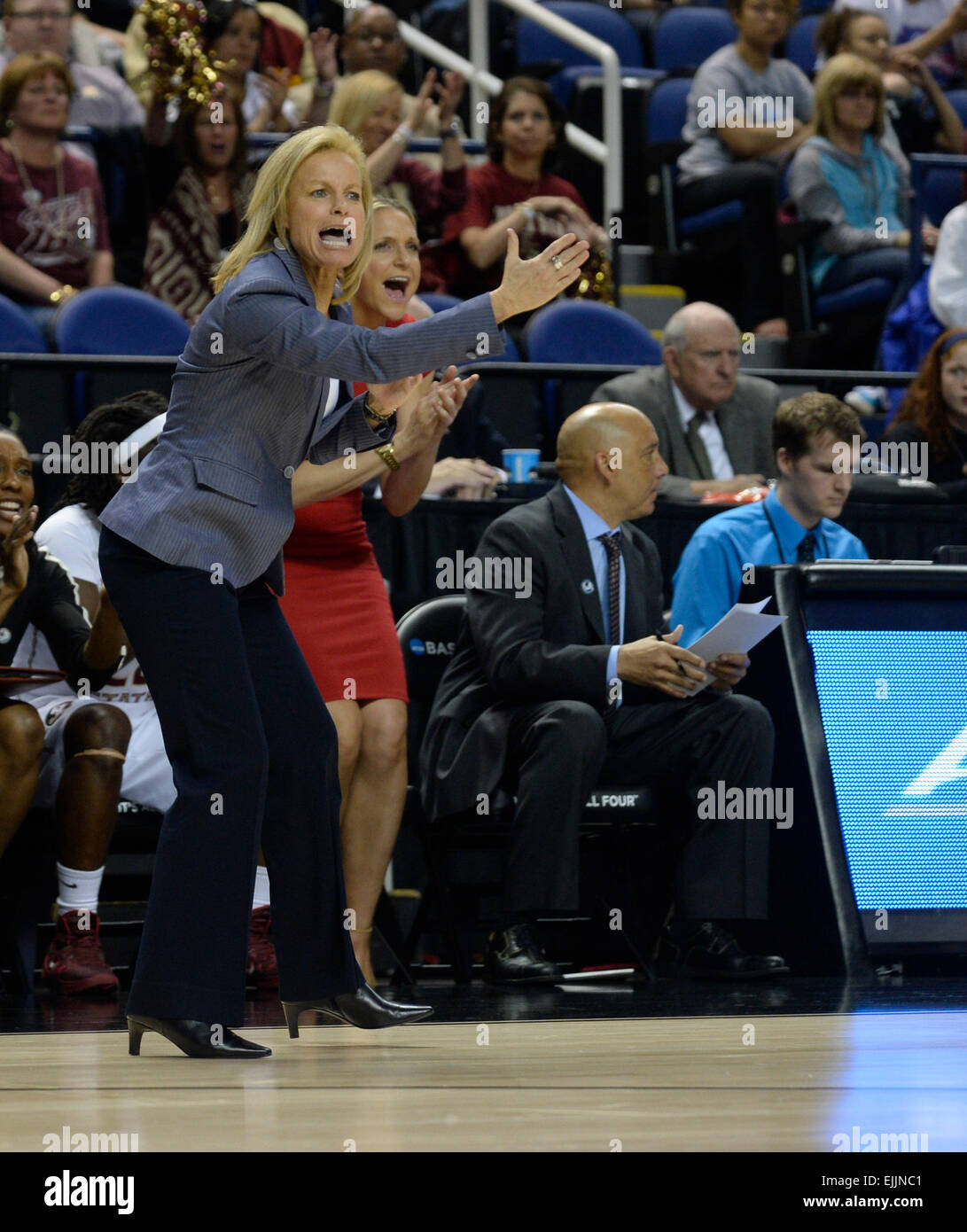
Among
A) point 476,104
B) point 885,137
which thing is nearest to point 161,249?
point 476,104

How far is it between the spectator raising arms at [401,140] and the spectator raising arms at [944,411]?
2.08 meters

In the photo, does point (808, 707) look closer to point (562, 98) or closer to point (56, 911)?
point (56, 911)

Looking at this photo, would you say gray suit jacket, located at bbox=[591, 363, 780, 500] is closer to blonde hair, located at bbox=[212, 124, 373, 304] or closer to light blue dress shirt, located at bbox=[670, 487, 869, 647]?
light blue dress shirt, located at bbox=[670, 487, 869, 647]

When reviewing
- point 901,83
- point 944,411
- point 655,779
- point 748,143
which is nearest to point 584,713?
point 655,779

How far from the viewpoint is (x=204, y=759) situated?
2740 mm

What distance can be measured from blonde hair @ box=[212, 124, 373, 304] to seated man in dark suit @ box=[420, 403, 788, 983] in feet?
5.60

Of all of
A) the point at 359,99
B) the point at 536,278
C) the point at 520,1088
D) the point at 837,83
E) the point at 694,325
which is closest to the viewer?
the point at 520,1088

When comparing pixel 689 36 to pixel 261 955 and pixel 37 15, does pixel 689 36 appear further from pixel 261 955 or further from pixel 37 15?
A: pixel 261 955

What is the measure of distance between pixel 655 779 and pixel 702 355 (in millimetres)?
1778

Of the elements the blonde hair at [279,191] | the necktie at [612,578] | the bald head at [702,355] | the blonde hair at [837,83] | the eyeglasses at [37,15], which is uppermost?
the eyeglasses at [37,15]

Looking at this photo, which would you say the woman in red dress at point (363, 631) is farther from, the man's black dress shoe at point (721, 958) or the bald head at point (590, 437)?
the man's black dress shoe at point (721, 958)

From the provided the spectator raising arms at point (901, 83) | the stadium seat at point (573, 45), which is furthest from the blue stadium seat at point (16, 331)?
the spectator raising arms at point (901, 83)

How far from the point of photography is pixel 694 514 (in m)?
5.53

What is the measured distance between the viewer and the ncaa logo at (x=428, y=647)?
4.83 m
